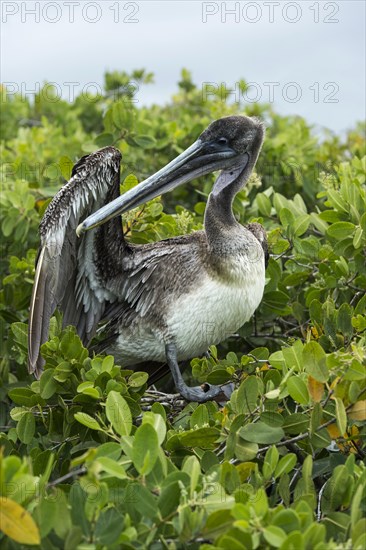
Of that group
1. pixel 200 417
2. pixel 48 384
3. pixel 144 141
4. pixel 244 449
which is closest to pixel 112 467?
pixel 244 449

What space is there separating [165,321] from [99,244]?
1.43ft

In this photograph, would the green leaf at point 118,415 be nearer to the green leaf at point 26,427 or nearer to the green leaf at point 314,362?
the green leaf at point 314,362

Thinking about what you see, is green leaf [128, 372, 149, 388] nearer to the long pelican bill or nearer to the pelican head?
the long pelican bill

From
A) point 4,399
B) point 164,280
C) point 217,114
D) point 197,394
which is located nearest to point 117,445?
Answer: point 197,394

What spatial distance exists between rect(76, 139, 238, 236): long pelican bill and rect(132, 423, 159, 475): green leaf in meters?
1.57

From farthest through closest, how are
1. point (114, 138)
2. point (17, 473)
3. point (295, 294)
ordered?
point (114, 138) < point (295, 294) < point (17, 473)

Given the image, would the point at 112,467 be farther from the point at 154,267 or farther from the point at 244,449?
the point at 154,267

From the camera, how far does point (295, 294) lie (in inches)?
164

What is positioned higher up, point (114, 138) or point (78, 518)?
point (114, 138)

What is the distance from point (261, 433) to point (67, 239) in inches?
59.8

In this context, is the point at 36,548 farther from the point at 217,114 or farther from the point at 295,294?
the point at 217,114

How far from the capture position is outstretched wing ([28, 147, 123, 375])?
3.62 m

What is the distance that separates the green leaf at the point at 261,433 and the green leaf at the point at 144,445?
1.44 ft

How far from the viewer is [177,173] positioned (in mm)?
3938
